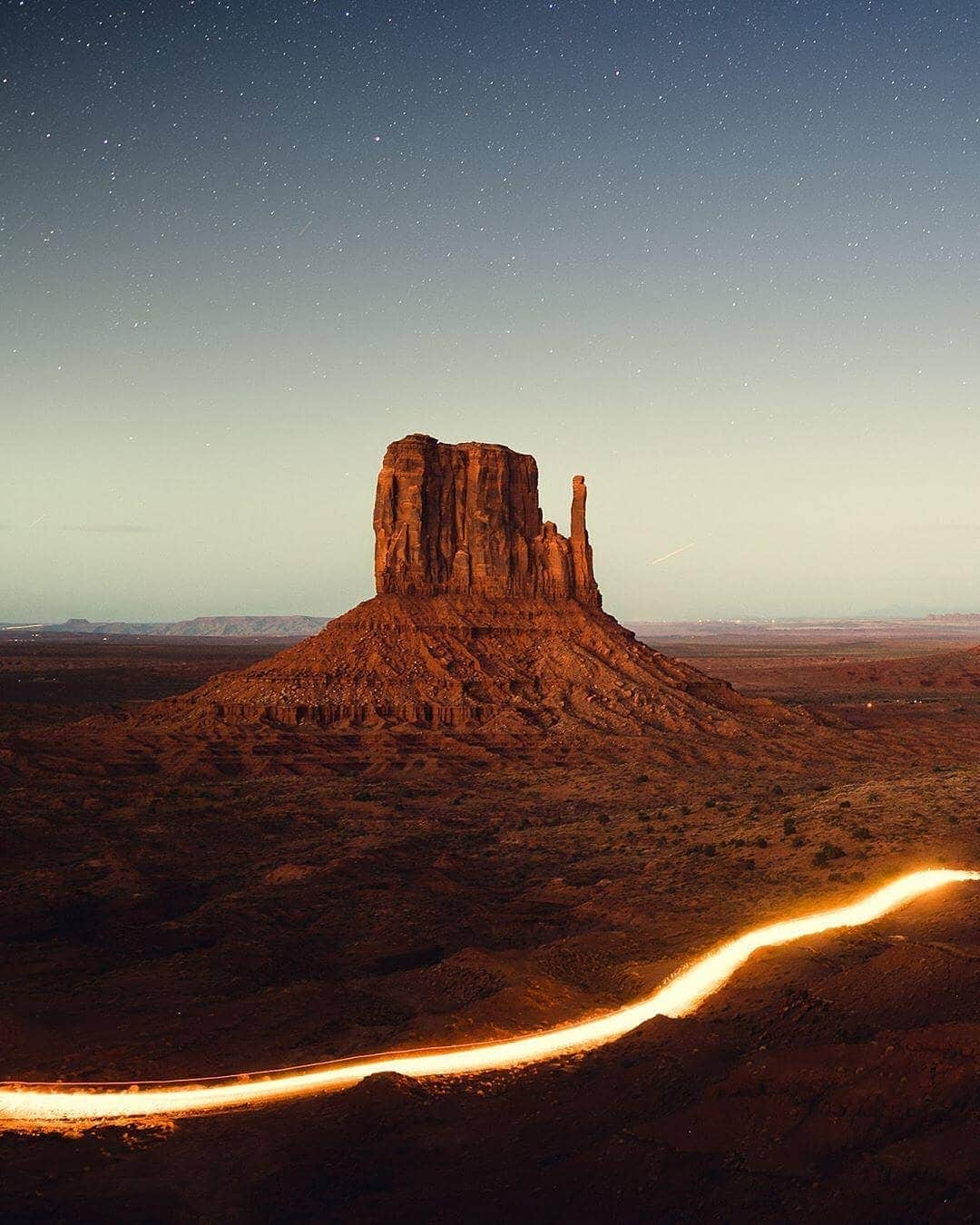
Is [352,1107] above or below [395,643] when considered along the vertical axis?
below

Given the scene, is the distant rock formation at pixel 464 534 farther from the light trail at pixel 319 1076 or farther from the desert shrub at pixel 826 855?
the light trail at pixel 319 1076

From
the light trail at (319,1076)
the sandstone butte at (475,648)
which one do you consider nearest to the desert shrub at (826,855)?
the light trail at (319,1076)

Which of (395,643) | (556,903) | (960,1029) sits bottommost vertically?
(556,903)

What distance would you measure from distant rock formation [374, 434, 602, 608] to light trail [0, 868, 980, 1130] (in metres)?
52.2

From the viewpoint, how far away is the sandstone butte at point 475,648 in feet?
198

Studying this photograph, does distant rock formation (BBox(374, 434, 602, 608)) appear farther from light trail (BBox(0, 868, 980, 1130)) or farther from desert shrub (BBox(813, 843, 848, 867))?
light trail (BBox(0, 868, 980, 1130))

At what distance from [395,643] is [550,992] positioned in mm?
47013

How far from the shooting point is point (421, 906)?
26906 millimetres

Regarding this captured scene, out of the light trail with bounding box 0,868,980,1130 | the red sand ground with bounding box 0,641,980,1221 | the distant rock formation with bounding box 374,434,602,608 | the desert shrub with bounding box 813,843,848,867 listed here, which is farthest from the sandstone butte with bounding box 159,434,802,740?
the light trail with bounding box 0,868,980,1130

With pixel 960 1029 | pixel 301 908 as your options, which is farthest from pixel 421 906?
pixel 960 1029

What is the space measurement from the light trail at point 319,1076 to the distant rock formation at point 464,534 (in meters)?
52.2

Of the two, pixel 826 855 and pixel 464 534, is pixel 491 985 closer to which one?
pixel 826 855

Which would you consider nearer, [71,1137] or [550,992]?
[71,1137]

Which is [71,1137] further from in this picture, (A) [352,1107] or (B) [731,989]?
(B) [731,989]
